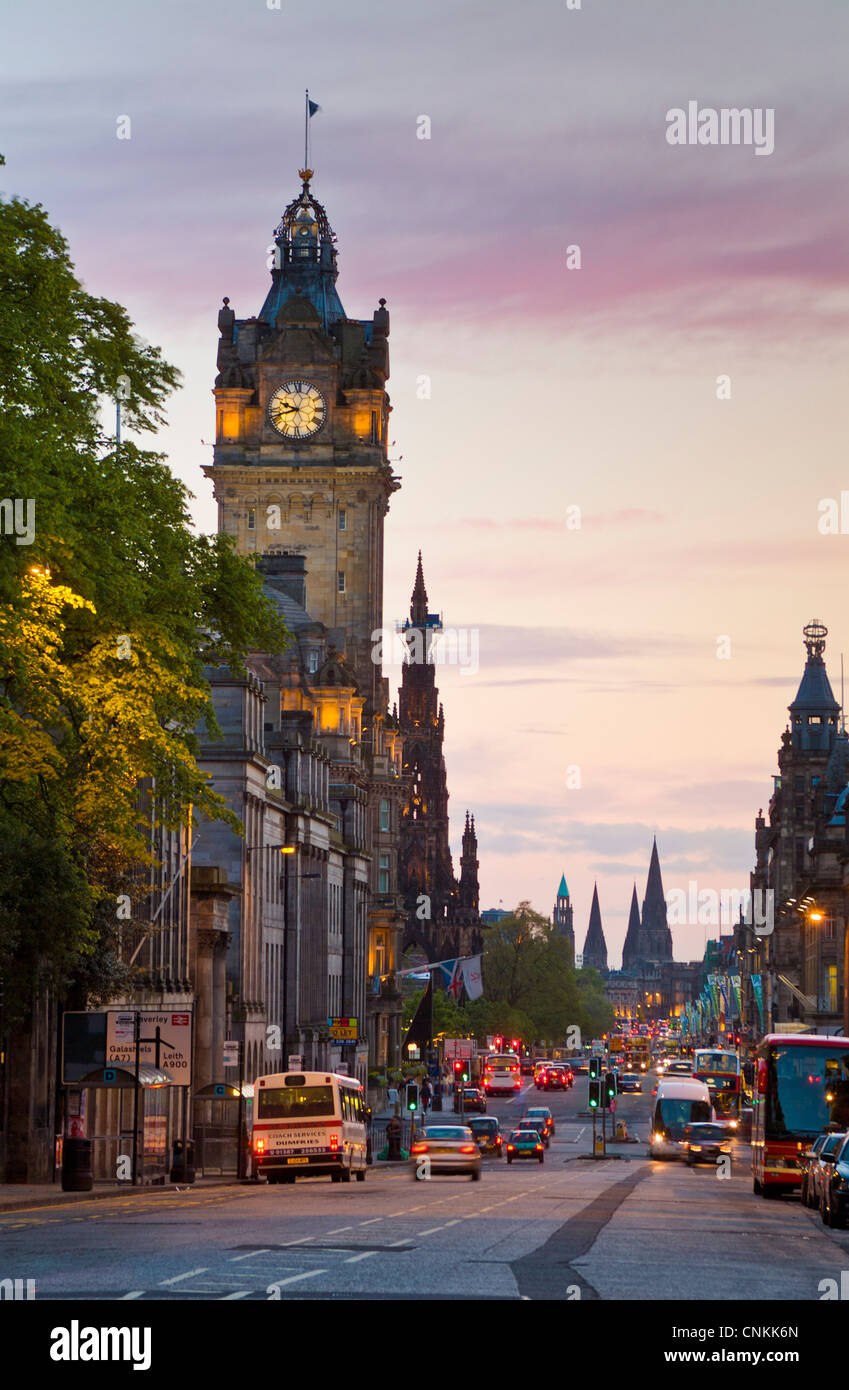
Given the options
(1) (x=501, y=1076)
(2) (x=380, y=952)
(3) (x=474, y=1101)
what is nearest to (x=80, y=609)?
(3) (x=474, y=1101)

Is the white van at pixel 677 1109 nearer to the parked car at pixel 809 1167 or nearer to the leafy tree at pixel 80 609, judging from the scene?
the parked car at pixel 809 1167

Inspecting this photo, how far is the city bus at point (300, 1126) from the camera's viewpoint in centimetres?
4881

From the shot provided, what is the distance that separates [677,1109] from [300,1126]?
125 ft

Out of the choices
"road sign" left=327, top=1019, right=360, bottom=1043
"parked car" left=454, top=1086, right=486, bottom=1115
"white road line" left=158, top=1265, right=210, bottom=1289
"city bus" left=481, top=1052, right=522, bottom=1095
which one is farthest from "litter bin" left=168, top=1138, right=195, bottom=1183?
"city bus" left=481, top=1052, right=522, bottom=1095

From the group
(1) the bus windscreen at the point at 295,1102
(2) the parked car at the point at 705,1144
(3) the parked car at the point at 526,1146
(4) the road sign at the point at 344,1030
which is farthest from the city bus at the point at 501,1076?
(1) the bus windscreen at the point at 295,1102

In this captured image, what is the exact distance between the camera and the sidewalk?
3447 cm

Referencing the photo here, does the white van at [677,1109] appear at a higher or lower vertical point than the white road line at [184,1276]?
lower

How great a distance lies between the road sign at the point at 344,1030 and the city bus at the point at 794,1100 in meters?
42.6

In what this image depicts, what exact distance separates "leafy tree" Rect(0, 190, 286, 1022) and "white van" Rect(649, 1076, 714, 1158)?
43.8m

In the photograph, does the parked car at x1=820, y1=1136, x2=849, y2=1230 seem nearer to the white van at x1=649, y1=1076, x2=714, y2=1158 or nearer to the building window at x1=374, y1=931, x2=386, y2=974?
the white van at x1=649, y1=1076, x2=714, y2=1158

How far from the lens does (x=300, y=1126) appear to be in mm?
48781
